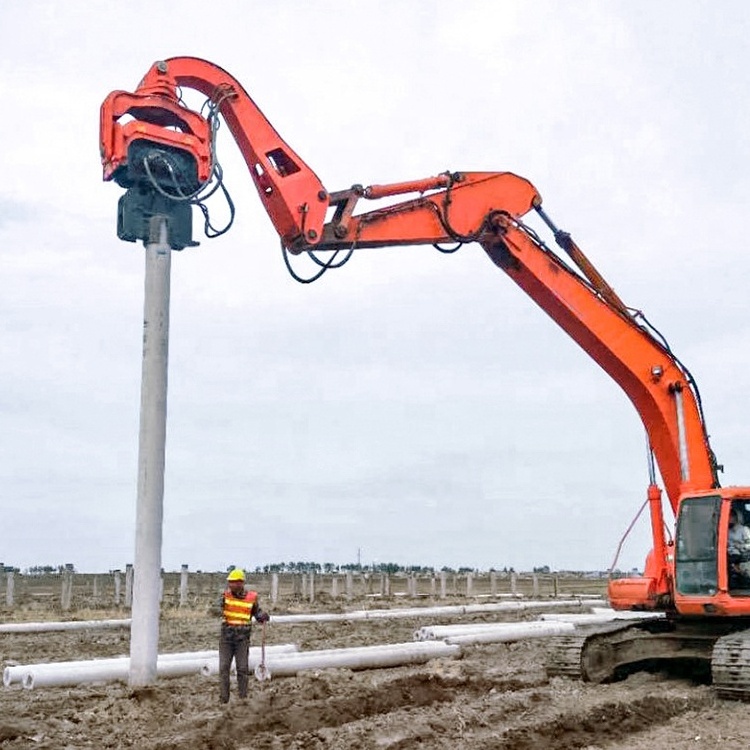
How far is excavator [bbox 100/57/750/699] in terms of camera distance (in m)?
12.1

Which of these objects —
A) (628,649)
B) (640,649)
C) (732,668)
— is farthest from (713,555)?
(628,649)

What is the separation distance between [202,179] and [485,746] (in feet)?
24.7

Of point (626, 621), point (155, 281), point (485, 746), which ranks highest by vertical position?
point (155, 281)

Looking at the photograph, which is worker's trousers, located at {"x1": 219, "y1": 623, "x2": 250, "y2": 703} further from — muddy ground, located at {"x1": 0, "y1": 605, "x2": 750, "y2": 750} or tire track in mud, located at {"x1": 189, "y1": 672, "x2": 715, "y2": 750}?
tire track in mud, located at {"x1": 189, "y1": 672, "x2": 715, "y2": 750}

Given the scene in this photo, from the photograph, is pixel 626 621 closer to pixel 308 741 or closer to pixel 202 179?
pixel 308 741

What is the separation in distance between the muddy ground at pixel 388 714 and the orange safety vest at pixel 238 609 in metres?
0.84

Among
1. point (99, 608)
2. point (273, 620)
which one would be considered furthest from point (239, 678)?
point (99, 608)

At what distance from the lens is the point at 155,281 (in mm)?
12570

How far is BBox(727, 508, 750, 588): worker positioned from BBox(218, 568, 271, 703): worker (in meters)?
5.47

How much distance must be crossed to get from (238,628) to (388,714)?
2.09 metres

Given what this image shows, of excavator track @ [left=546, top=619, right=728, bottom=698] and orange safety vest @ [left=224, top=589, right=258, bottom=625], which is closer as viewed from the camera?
orange safety vest @ [left=224, top=589, right=258, bottom=625]

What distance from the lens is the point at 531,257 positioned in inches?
525

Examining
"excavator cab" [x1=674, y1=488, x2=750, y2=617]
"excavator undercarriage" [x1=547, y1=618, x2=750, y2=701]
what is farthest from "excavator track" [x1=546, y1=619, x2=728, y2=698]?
"excavator cab" [x1=674, y1=488, x2=750, y2=617]

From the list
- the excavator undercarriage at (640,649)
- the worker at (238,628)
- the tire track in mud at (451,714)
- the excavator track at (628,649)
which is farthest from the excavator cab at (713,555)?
the worker at (238,628)
